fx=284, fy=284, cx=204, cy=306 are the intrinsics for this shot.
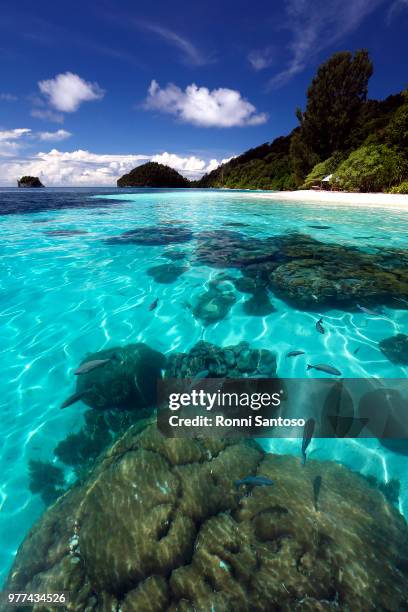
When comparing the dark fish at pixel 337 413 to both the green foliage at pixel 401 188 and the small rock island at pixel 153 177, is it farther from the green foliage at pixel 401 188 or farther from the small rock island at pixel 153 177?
the small rock island at pixel 153 177

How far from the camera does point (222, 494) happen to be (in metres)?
2.73

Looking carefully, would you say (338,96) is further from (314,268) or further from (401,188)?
(314,268)

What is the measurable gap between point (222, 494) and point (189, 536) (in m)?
0.46

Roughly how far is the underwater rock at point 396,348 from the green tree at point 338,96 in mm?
57154

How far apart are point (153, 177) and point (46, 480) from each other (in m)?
186

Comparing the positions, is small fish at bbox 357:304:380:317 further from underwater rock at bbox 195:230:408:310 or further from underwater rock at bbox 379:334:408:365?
underwater rock at bbox 379:334:408:365

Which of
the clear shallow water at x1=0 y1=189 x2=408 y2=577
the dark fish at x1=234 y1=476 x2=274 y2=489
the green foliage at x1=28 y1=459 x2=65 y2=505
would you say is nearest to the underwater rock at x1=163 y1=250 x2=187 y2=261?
the clear shallow water at x1=0 y1=189 x2=408 y2=577

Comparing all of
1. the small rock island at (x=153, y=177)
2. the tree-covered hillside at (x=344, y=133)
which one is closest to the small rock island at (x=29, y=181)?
the small rock island at (x=153, y=177)

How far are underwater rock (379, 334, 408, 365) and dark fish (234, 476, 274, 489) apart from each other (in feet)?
10.8

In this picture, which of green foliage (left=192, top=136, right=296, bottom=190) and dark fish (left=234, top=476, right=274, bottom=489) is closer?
dark fish (left=234, top=476, right=274, bottom=489)

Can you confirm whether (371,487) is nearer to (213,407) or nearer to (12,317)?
(213,407)

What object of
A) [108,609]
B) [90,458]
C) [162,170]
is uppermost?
[162,170]

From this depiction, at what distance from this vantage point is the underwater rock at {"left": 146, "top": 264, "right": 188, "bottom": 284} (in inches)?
323

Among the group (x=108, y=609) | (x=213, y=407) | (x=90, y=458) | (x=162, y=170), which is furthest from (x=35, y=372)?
(x=162, y=170)
